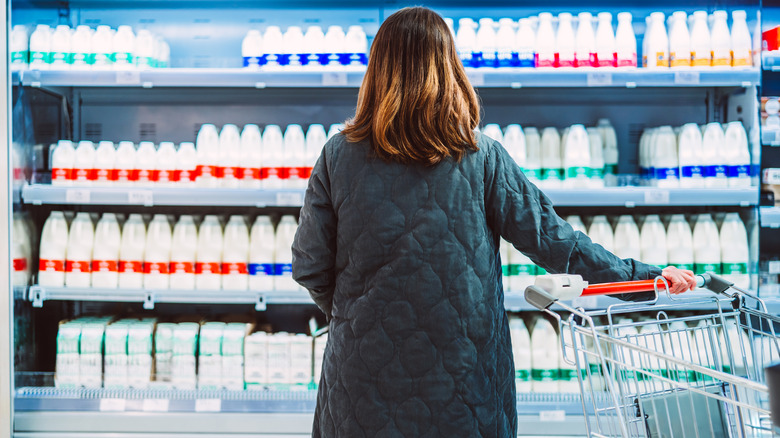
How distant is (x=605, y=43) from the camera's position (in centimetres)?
252

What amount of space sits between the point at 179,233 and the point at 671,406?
191 cm

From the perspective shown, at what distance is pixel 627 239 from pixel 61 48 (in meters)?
2.29

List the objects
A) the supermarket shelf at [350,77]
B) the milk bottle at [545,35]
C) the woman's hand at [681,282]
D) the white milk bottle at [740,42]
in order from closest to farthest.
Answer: the woman's hand at [681,282]
the supermarket shelf at [350,77]
the white milk bottle at [740,42]
the milk bottle at [545,35]

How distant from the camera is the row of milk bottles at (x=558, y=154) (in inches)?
96.9

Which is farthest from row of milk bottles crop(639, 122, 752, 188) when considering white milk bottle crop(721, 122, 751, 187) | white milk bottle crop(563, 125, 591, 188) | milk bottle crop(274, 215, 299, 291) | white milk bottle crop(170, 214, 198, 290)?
white milk bottle crop(170, 214, 198, 290)

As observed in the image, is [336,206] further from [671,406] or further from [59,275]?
[59,275]

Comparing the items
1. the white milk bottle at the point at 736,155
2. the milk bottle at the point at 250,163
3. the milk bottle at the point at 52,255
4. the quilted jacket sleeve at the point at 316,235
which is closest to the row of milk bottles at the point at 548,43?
the white milk bottle at the point at 736,155

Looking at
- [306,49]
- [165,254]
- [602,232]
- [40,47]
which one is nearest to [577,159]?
[602,232]

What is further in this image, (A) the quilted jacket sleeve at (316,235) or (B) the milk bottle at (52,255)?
(B) the milk bottle at (52,255)

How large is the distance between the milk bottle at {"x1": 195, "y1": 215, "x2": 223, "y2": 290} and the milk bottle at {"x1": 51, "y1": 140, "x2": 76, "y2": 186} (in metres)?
0.53

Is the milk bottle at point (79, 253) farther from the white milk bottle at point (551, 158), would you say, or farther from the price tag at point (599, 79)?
the price tag at point (599, 79)

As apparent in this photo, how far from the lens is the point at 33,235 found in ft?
8.36

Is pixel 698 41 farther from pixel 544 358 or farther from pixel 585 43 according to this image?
pixel 544 358

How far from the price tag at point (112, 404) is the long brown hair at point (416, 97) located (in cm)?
161
